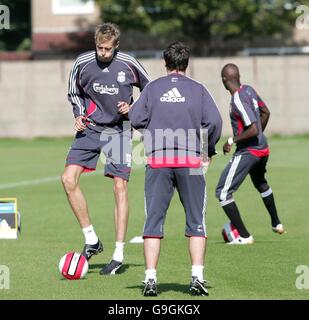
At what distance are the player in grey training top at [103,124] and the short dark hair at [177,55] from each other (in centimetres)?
157

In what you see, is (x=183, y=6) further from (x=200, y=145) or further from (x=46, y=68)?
(x=200, y=145)

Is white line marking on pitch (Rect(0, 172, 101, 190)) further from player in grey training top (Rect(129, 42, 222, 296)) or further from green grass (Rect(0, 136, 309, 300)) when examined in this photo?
player in grey training top (Rect(129, 42, 222, 296))

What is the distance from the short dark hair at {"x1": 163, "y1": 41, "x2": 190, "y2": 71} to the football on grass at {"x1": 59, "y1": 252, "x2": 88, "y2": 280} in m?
2.25

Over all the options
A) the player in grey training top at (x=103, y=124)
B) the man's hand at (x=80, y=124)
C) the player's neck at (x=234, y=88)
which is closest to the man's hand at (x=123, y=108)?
the player in grey training top at (x=103, y=124)

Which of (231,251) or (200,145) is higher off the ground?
(200,145)

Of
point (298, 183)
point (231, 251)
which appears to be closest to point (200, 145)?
point (231, 251)

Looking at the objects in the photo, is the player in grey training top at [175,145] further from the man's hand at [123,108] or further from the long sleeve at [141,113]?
the man's hand at [123,108]

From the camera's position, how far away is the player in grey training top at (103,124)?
1131 centimetres

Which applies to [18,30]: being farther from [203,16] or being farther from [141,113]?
[141,113]

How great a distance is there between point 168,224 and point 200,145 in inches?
245

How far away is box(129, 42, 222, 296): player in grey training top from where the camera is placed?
31.4 ft

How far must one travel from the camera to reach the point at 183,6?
1652 inches

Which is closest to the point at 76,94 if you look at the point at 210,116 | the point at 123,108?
the point at 123,108

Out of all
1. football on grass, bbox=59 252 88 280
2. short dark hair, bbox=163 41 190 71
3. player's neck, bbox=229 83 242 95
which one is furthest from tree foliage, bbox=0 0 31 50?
short dark hair, bbox=163 41 190 71
